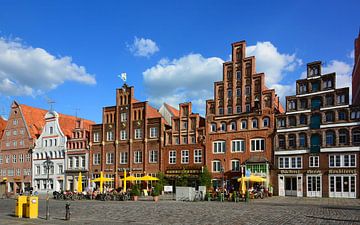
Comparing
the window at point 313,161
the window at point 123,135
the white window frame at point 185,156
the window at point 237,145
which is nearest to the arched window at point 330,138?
the window at point 313,161

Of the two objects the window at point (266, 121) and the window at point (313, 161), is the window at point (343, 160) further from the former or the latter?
the window at point (266, 121)

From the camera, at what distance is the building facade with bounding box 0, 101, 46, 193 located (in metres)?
75.1

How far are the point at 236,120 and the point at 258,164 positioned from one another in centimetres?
675

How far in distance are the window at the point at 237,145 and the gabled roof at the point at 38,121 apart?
3033 centimetres

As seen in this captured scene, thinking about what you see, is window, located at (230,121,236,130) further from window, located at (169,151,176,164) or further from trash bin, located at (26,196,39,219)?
trash bin, located at (26,196,39,219)

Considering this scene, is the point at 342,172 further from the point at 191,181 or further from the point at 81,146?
the point at 81,146

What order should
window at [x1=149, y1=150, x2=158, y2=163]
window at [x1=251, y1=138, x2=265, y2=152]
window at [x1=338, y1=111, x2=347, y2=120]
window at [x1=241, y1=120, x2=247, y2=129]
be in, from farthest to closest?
window at [x1=149, y1=150, x2=158, y2=163] < window at [x1=241, y1=120, x2=247, y2=129] < window at [x1=251, y1=138, x2=265, y2=152] < window at [x1=338, y1=111, x2=347, y2=120]

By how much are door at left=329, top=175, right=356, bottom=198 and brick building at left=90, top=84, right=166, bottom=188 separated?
24.9m

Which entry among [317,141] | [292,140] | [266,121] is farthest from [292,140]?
[266,121]

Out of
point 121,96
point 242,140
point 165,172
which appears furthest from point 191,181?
point 121,96

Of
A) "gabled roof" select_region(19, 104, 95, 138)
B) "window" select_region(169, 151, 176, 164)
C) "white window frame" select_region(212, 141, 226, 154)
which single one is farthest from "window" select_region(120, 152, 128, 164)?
"white window frame" select_region(212, 141, 226, 154)

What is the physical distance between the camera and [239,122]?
5403cm

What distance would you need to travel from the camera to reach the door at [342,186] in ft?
147

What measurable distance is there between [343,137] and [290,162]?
22.8 feet
